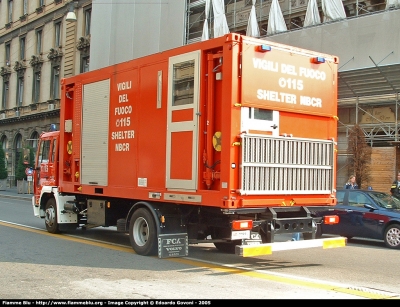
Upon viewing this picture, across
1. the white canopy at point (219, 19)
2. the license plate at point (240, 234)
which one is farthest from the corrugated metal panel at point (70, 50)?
the license plate at point (240, 234)

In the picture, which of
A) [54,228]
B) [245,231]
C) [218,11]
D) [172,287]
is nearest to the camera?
[172,287]

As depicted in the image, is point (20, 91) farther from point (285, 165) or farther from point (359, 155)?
point (285, 165)

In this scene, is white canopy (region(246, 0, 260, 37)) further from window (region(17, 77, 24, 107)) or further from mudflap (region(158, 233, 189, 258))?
window (region(17, 77, 24, 107))

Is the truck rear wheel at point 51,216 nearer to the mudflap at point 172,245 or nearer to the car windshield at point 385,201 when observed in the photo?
the mudflap at point 172,245

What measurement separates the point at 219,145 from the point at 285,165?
4.03 ft

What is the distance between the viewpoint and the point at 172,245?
9203 millimetres

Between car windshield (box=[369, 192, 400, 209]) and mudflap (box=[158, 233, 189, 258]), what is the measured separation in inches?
214

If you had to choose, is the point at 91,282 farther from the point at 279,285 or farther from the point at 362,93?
the point at 362,93

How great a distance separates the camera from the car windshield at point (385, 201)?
41.2 ft

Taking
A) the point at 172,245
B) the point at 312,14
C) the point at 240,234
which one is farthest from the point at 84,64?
the point at 240,234

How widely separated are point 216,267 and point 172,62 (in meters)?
3.46

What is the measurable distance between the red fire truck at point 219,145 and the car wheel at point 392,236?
10.8 ft

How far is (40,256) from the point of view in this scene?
965 cm

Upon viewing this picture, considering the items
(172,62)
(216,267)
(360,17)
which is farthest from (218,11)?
(216,267)
